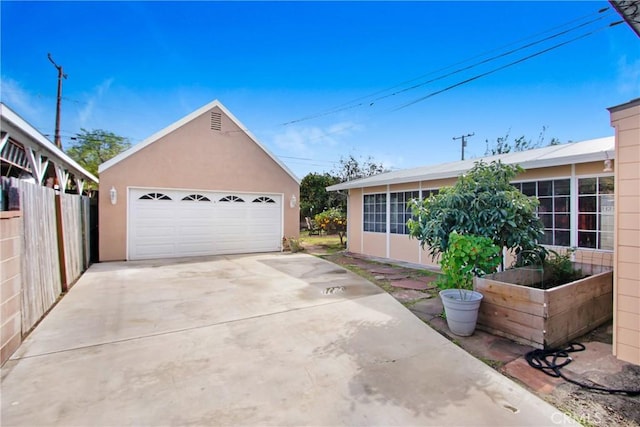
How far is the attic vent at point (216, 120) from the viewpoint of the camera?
10.9 meters

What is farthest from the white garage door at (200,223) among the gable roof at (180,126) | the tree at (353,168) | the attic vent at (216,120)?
the tree at (353,168)

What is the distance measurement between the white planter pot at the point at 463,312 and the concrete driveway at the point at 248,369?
0.29m

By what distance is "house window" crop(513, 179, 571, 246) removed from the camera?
241 inches

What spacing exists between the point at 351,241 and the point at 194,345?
28.5ft

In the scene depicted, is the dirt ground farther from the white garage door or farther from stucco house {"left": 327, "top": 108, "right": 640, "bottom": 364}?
the white garage door

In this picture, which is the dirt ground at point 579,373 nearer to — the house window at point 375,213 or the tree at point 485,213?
the tree at point 485,213

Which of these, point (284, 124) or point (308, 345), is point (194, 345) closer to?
point (308, 345)

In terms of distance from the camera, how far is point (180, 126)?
1027 cm

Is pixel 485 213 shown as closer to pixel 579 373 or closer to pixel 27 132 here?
pixel 579 373

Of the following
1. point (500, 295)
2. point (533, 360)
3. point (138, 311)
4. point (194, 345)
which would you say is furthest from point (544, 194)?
point (138, 311)

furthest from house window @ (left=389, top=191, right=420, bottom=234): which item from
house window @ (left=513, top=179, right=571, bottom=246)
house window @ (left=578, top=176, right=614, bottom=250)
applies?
house window @ (left=578, top=176, right=614, bottom=250)

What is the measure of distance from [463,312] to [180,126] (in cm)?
1012

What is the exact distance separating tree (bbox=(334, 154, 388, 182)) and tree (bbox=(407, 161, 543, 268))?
20770 mm

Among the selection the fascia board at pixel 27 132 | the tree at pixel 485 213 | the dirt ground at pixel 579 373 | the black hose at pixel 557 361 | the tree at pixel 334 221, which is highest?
the fascia board at pixel 27 132
